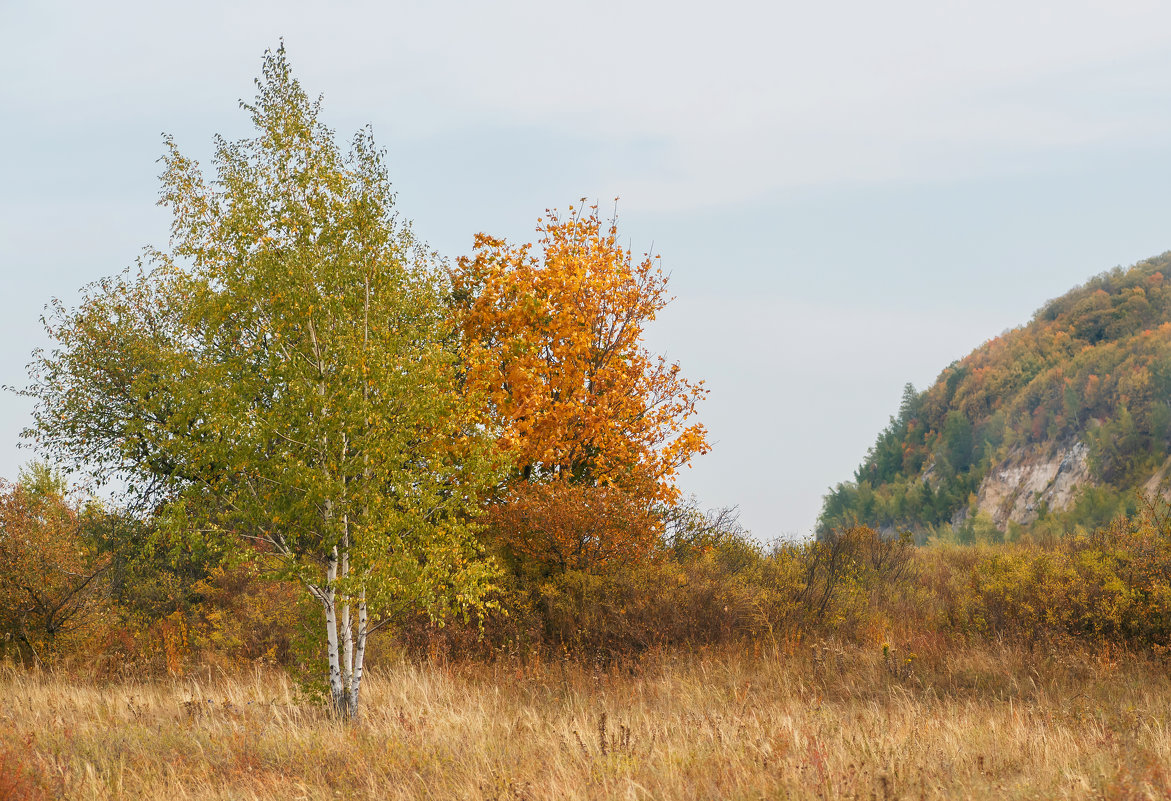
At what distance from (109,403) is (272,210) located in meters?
9.95

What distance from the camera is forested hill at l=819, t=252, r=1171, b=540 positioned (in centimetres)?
5484

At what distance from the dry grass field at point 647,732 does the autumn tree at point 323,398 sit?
1548 millimetres

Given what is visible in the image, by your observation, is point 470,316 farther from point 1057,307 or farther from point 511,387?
point 1057,307

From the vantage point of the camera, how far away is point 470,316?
17.3 m

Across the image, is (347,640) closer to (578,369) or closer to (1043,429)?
(578,369)

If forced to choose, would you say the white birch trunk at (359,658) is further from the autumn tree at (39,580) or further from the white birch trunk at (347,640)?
the autumn tree at (39,580)

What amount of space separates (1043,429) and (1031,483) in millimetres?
4919

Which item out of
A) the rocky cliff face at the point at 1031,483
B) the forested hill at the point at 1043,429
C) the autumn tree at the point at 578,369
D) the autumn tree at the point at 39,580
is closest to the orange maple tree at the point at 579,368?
the autumn tree at the point at 578,369

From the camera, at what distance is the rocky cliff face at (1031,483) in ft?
194

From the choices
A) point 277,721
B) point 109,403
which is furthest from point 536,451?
point 109,403

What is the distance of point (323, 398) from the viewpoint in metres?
9.65

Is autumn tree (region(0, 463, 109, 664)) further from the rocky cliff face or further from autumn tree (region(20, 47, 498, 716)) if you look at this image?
the rocky cliff face

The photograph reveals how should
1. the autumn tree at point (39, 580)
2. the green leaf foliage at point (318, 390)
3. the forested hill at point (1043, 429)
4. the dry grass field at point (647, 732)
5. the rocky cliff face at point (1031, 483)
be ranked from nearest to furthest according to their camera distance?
the dry grass field at point (647, 732)
the green leaf foliage at point (318, 390)
the autumn tree at point (39, 580)
the forested hill at point (1043, 429)
the rocky cliff face at point (1031, 483)

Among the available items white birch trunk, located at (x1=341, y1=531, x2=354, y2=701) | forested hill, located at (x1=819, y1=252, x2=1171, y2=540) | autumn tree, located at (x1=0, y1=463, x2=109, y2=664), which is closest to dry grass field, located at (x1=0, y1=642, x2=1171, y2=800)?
white birch trunk, located at (x1=341, y1=531, x2=354, y2=701)
